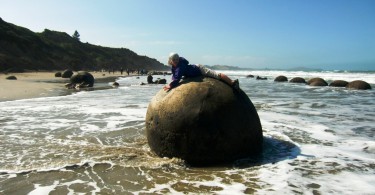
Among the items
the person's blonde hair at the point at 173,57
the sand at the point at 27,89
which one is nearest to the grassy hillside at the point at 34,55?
the sand at the point at 27,89

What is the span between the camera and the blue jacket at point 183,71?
6352 mm

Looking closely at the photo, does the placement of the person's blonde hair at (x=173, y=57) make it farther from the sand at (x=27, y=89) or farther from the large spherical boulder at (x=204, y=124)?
the sand at (x=27, y=89)

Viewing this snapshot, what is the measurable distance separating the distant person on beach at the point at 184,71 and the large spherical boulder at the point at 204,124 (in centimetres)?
17

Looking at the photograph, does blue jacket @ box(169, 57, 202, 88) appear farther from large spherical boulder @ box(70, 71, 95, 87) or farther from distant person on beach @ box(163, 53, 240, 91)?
large spherical boulder @ box(70, 71, 95, 87)

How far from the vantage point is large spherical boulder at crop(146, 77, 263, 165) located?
18.6ft

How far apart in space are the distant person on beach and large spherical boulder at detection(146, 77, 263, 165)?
172 millimetres

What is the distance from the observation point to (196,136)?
18.6 ft

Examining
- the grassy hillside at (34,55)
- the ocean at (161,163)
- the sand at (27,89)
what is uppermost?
the grassy hillside at (34,55)

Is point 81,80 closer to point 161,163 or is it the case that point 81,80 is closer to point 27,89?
point 27,89

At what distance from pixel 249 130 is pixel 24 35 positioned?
217 ft

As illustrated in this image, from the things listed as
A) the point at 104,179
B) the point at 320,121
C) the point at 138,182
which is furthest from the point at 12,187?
the point at 320,121

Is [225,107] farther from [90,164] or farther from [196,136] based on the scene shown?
[90,164]

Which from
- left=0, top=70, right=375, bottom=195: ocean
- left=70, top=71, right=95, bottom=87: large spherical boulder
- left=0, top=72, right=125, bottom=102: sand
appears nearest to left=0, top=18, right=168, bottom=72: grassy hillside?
left=0, top=72, right=125, bottom=102: sand

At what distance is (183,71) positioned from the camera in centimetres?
641
